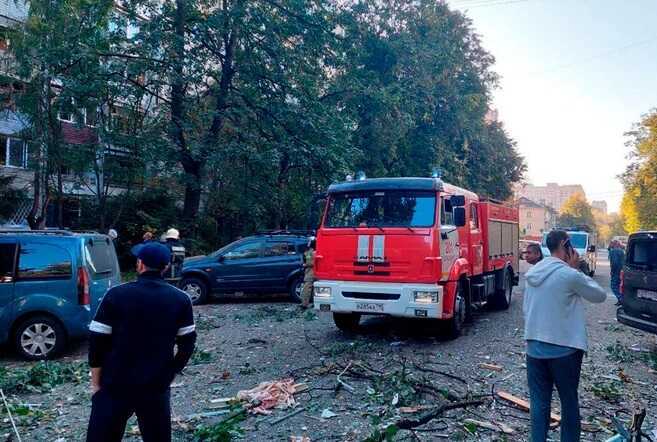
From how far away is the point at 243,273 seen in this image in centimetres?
1409

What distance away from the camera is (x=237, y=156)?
1855 cm

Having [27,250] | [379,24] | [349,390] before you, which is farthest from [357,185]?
[379,24]

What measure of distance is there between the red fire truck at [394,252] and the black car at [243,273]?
15.6 feet

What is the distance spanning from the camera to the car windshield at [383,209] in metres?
8.41

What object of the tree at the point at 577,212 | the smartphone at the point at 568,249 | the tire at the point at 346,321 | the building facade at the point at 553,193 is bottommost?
the tire at the point at 346,321

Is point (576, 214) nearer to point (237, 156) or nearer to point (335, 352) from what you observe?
point (237, 156)

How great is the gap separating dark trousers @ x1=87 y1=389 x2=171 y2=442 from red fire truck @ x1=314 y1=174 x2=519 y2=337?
17.0 ft

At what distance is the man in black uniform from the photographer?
10.3ft

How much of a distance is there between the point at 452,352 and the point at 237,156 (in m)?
12.4

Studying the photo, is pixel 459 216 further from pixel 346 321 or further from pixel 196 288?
pixel 196 288

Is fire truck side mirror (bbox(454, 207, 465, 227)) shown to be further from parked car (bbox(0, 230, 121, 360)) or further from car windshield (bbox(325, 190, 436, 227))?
parked car (bbox(0, 230, 121, 360))

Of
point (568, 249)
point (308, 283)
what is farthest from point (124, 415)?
point (308, 283)

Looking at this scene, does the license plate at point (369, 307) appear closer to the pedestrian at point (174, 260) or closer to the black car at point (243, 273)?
the pedestrian at point (174, 260)

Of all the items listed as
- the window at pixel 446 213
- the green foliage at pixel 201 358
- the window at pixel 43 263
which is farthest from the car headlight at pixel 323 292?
the window at pixel 43 263
